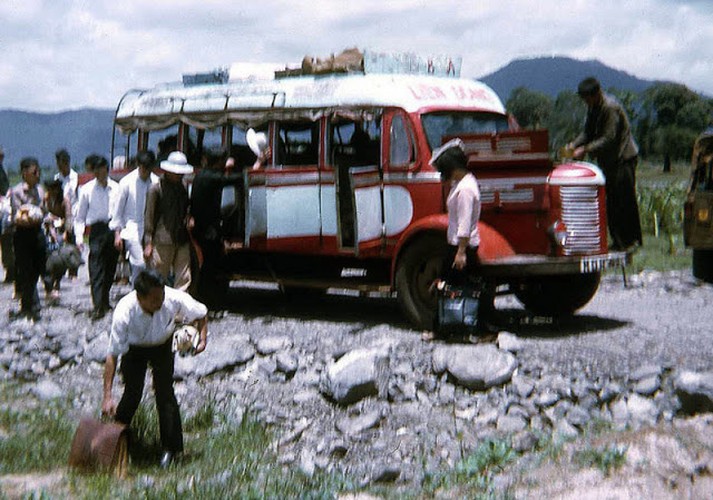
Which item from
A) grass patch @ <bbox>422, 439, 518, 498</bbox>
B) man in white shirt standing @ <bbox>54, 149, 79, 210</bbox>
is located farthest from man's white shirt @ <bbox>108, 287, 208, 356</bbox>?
man in white shirt standing @ <bbox>54, 149, 79, 210</bbox>

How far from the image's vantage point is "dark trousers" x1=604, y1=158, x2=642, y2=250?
10.9 m

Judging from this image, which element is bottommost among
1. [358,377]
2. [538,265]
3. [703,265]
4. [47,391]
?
[47,391]

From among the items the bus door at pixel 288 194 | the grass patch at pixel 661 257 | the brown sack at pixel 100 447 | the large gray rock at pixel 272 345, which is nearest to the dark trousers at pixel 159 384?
the brown sack at pixel 100 447

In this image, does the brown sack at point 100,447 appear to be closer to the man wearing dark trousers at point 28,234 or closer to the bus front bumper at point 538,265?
the bus front bumper at point 538,265

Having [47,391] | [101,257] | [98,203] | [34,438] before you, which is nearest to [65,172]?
[98,203]

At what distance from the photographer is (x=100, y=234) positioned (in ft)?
39.9

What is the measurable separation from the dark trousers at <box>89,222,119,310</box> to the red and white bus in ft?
4.45

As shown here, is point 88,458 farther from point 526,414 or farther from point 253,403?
point 526,414

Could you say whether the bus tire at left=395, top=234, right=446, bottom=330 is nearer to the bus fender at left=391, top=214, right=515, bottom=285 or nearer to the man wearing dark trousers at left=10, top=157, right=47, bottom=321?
the bus fender at left=391, top=214, right=515, bottom=285

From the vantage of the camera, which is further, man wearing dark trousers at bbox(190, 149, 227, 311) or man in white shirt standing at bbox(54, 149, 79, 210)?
man in white shirt standing at bbox(54, 149, 79, 210)

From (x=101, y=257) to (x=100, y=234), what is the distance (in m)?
0.27

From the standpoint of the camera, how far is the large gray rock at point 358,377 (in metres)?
8.99

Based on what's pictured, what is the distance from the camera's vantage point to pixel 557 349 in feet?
30.8

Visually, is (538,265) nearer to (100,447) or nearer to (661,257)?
(100,447)
